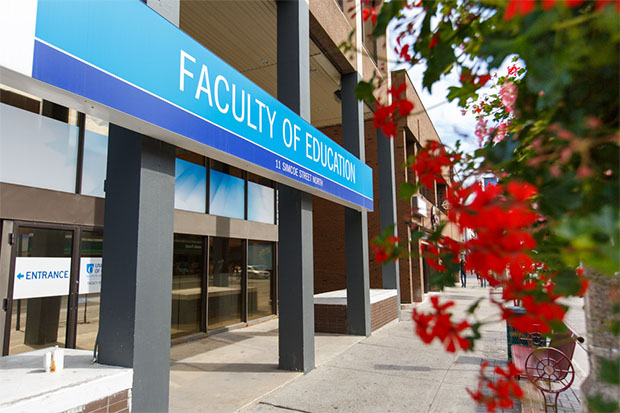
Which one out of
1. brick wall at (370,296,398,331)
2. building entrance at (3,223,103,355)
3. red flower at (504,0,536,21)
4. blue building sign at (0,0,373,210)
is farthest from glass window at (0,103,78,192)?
brick wall at (370,296,398,331)

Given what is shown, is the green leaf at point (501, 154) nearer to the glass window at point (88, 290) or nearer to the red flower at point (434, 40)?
the red flower at point (434, 40)

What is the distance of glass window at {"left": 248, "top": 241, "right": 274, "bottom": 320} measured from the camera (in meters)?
11.4

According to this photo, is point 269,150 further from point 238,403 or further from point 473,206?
point 473,206

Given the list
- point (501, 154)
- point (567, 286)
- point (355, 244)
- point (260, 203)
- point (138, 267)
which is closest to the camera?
point (567, 286)

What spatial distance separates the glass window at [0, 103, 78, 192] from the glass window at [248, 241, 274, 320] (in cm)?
579

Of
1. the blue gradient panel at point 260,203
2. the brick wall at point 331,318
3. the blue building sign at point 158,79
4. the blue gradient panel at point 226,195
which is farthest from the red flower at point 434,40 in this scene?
the blue gradient panel at point 260,203

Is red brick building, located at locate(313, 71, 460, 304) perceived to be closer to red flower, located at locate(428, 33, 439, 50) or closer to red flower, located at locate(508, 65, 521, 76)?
red flower, located at locate(508, 65, 521, 76)

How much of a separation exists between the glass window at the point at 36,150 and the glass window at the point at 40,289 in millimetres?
767

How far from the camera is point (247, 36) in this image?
903 cm

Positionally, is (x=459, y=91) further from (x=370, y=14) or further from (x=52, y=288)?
(x=52, y=288)

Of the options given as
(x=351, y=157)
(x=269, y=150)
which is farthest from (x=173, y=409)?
(x=351, y=157)

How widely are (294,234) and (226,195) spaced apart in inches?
160

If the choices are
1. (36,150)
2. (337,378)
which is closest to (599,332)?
(337,378)

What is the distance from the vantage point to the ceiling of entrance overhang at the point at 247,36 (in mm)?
7855
